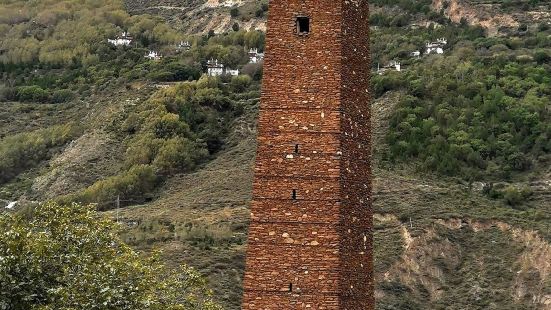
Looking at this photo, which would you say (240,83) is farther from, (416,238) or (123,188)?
(416,238)

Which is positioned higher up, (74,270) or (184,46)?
(74,270)

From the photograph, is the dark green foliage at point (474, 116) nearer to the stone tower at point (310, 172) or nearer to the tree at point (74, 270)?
the tree at point (74, 270)

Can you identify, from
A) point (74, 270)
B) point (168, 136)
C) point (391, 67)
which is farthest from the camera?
point (391, 67)

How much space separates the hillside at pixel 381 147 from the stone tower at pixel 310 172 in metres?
23.4

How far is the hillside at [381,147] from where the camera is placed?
48062 millimetres

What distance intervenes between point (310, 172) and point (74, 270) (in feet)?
21.1

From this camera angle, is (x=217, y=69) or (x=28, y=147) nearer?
(x=28, y=147)

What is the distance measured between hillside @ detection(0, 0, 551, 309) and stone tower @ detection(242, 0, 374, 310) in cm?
2339

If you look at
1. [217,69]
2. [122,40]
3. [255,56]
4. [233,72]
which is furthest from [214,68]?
[122,40]

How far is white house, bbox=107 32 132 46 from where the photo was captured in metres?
97.0

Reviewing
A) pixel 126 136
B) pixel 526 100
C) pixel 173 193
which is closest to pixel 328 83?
pixel 173 193

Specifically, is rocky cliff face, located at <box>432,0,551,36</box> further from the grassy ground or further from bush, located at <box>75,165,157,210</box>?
bush, located at <box>75,165,157,210</box>

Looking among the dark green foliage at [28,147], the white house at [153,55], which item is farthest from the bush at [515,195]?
the white house at [153,55]

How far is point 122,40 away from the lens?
3866 inches
